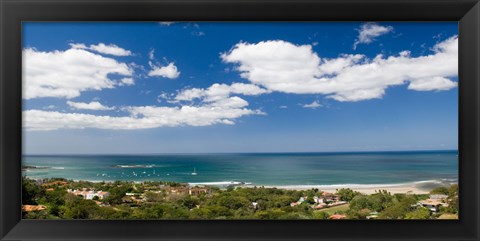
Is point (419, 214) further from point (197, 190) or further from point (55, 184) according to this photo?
point (55, 184)

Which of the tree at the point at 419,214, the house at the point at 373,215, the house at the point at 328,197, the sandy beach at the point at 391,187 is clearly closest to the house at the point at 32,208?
the sandy beach at the point at 391,187

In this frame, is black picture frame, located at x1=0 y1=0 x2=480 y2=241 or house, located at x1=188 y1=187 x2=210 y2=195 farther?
house, located at x1=188 y1=187 x2=210 y2=195

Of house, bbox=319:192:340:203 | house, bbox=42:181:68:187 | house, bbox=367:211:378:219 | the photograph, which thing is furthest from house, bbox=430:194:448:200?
house, bbox=42:181:68:187

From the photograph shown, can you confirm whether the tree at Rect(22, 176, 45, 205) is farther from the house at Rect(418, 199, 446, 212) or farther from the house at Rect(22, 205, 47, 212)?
the house at Rect(418, 199, 446, 212)

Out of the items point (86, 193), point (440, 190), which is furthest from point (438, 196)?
point (86, 193)

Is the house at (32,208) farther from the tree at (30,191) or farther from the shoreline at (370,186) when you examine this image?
the shoreline at (370,186)

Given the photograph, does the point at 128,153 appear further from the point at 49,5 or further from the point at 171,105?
the point at 49,5

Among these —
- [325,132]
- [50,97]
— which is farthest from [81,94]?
[325,132]
